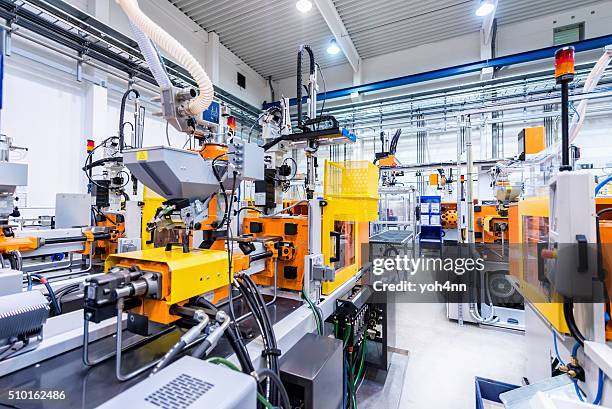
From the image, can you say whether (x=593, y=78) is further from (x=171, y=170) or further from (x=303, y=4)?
(x=303, y=4)

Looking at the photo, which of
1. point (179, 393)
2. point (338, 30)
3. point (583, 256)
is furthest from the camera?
point (338, 30)

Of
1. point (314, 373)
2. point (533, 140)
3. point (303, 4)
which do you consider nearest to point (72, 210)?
point (314, 373)

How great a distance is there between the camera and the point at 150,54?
1274 mm

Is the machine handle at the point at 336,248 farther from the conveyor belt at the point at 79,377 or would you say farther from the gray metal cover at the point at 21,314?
the gray metal cover at the point at 21,314

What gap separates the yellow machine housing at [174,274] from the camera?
3.41 feet

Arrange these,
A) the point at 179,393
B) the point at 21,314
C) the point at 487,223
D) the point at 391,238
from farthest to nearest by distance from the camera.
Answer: the point at 487,223 → the point at 391,238 → the point at 21,314 → the point at 179,393

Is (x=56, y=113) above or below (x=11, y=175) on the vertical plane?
above

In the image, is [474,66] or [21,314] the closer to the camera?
[21,314]

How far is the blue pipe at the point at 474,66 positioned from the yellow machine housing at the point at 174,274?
11.5ft

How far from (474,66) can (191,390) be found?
21.6 feet

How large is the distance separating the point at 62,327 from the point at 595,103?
809 cm

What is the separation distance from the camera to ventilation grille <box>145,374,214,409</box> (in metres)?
0.64

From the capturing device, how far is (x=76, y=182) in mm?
4348

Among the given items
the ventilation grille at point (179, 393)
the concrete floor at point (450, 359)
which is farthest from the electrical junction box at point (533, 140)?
the ventilation grille at point (179, 393)
